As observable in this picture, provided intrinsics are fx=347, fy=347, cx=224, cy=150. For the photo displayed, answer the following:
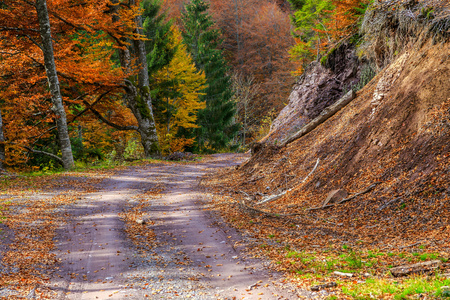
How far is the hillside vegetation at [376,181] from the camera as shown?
17.9 feet

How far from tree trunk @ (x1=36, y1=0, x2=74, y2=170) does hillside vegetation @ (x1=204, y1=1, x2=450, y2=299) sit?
7.83m

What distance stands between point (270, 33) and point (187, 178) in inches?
1347

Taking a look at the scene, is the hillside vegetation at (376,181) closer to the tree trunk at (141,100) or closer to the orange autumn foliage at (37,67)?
the orange autumn foliage at (37,67)

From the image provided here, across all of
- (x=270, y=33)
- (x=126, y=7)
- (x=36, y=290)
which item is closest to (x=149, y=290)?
(x=36, y=290)

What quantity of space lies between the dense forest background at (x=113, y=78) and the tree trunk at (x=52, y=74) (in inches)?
1.7

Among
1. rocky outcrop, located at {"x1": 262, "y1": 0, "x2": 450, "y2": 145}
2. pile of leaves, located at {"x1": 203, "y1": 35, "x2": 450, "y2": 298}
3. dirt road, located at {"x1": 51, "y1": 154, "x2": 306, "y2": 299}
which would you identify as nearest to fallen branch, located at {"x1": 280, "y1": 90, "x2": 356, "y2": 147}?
pile of leaves, located at {"x1": 203, "y1": 35, "x2": 450, "y2": 298}

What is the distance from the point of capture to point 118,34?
2006 centimetres

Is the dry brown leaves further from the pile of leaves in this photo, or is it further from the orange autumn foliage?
the pile of leaves

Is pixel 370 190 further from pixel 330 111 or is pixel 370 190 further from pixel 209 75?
pixel 209 75

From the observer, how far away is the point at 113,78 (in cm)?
1894

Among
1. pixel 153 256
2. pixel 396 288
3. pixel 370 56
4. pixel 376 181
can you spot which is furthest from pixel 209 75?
pixel 396 288

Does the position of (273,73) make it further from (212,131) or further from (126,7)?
(126,7)

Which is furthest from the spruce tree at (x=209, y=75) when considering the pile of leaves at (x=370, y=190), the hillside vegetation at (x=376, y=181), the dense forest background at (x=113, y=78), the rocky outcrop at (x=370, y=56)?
the pile of leaves at (x=370, y=190)

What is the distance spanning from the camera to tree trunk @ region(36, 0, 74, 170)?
14602 mm
